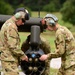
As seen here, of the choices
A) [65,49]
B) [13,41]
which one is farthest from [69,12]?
[13,41]

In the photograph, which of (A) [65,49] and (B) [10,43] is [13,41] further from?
(A) [65,49]

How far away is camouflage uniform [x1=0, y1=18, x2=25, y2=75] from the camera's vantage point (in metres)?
8.65

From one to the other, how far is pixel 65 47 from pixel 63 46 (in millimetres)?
150

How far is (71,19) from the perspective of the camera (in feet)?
175

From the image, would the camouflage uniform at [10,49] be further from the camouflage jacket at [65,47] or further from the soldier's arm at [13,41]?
the camouflage jacket at [65,47]

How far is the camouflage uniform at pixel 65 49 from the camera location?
865 centimetres

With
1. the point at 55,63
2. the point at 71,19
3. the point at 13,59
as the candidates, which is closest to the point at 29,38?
the point at 13,59

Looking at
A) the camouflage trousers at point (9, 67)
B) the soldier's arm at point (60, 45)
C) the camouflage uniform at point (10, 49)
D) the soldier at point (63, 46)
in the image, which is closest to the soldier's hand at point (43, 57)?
the soldier at point (63, 46)

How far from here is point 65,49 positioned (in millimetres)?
8797

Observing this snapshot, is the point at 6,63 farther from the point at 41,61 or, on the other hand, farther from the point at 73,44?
the point at 73,44

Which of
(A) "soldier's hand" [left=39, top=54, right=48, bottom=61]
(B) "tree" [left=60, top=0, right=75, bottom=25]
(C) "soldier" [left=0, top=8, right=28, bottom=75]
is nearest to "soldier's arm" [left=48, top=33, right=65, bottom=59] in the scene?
(A) "soldier's hand" [left=39, top=54, right=48, bottom=61]

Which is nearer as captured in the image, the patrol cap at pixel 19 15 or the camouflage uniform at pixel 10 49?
the camouflage uniform at pixel 10 49

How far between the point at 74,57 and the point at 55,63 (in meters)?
6.63

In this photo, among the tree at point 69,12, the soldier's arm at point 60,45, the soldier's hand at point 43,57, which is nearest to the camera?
the soldier's arm at point 60,45
